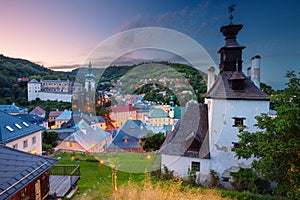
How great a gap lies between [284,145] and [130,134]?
12.6 meters

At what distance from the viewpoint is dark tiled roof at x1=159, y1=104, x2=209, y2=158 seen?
9.94 m

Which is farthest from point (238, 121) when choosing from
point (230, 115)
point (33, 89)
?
point (33, 89)

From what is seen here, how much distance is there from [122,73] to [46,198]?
6601 millimetres

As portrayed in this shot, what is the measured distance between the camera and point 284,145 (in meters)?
4.84

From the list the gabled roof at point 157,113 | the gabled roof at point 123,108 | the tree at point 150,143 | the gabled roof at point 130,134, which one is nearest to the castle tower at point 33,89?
the gabled roof at point 130,134

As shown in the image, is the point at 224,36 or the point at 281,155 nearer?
the point at 281,155

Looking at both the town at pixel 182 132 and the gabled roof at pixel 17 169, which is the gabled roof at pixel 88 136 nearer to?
the town at pixel 182 132

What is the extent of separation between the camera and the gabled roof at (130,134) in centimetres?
1484

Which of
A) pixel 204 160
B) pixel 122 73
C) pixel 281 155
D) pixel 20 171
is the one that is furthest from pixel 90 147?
pixel 281 155

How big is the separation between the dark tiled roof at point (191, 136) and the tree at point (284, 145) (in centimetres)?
433

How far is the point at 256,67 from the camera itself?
36.3 feet

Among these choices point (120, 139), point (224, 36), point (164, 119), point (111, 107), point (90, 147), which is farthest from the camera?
point (90, 147)

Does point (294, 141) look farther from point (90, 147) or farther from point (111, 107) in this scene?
point (90, 147)

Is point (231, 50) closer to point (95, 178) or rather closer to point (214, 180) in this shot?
point (214, 180)
